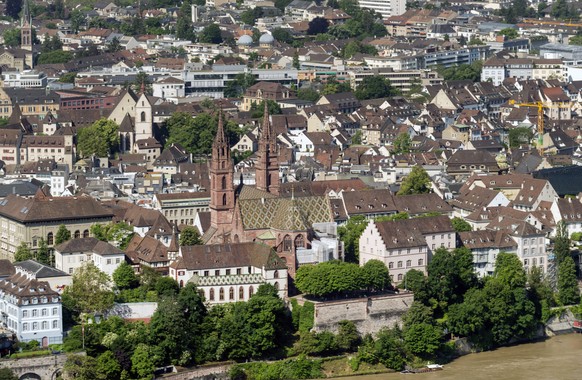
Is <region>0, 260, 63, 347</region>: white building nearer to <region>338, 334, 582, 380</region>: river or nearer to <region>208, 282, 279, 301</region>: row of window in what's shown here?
<region>208, 282, 279, 301</region>: row of window

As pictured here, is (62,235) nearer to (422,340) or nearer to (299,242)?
(299,242)

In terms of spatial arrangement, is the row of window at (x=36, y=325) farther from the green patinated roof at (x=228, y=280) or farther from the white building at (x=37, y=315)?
the green patinated roof at (x=228, y=280)

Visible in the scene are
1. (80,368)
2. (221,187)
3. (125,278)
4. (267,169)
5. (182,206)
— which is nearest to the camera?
(80,368)

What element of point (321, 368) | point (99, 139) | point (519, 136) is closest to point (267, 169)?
point (321, 368)

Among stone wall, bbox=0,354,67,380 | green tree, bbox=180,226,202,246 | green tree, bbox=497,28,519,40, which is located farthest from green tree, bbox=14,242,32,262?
green tree, bbox=497,28,519,40

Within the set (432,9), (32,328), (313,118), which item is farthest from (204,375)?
(432,9)
